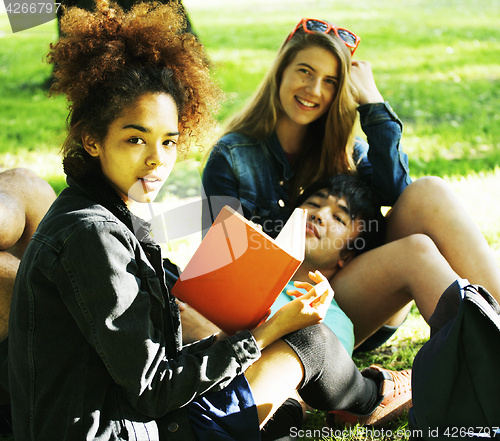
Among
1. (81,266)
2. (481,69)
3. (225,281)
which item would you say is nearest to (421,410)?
(225,281)

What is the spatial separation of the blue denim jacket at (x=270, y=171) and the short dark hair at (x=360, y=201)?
0.13m

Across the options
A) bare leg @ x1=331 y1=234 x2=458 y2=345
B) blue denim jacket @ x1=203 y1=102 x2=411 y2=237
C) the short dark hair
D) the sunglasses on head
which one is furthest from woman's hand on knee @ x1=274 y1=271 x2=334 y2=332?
the sunglasses on head

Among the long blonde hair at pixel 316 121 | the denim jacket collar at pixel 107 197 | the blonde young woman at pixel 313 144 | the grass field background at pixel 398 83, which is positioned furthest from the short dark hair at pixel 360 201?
the denim jacket collar at pixel 107 197

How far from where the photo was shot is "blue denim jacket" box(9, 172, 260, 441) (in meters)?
1.29

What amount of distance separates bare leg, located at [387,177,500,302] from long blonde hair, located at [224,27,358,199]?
0.50m

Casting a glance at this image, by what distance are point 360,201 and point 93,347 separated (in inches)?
58.6

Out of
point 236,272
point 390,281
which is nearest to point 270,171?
point 390,281

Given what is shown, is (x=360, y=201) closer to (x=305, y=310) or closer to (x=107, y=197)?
(x=305, y=310)

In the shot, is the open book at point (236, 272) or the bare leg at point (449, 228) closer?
the open book at point (236, 272)

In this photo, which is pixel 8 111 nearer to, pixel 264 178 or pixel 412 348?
pixel 264 178

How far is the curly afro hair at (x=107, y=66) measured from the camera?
1508 mm

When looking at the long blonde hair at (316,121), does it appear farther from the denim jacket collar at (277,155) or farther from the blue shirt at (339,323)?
the blue shirt at (339,323)

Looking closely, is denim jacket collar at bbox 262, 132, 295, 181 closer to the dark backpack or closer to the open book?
the open book

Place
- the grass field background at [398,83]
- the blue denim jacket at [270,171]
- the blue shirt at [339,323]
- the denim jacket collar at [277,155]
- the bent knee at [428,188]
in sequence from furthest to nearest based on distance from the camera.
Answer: the grass field background at [398,83]
the denim jacket collar at [277,155]
the blue denim jacket at [270,171]
the bent knee at [428,188]
the blue shirt at [339,323]
